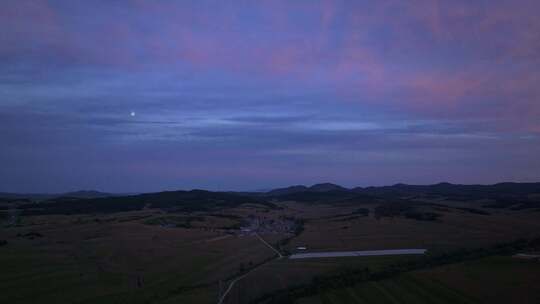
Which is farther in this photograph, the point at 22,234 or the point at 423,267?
the point at 22,234

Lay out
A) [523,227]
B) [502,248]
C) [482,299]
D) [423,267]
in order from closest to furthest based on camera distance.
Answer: [482,299]
[423,267]
[502,248]
[523,227]

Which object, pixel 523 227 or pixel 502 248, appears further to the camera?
pixel 523 227

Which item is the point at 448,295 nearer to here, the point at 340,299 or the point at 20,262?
the point at 340,299

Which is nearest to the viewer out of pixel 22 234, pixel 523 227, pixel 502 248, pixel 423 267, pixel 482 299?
pixel 482 299

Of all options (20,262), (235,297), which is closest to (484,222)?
(235,297)

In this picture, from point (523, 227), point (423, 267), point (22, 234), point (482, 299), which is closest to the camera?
point (482, 299)

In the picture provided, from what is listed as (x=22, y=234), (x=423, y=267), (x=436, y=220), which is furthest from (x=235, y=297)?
(x=436, y=220)

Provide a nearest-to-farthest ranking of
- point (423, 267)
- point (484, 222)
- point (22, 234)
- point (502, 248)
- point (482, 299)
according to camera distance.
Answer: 1. point (482, 299)
2. point (423, 267)
3. point (502, 248)
4. point (22, 234)
5. point (484, 222)

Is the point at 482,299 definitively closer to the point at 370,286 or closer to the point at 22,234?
the point at 370,286

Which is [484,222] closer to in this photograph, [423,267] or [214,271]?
[423,267]
